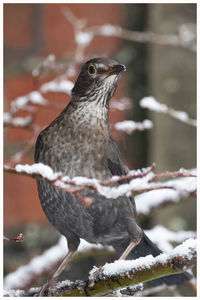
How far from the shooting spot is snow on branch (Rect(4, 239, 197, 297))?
0.66 ft

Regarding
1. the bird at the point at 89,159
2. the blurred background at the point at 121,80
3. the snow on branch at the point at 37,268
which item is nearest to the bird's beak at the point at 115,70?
the bird at the point at 89,159

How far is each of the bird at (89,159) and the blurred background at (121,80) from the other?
0.31 feet

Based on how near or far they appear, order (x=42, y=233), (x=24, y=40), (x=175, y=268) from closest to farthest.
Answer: (x=175, y=268) < (x=24, y=40) < (x=42, y=233)

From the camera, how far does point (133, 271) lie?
0.69 feet

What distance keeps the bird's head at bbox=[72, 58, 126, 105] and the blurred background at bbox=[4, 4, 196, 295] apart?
0.29 ft

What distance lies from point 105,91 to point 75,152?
0.14 feet

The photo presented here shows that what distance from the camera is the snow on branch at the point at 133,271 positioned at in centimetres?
20

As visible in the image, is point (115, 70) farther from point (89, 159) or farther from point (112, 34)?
point (112, 34)

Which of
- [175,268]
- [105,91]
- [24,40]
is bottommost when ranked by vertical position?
[175,268]

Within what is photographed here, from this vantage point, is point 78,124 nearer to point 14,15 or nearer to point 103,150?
point 103,150

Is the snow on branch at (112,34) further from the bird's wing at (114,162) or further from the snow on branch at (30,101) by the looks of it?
the bird's wing at (114,162)

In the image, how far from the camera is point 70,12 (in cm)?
43

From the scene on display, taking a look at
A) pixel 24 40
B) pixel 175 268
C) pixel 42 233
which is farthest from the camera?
pixel 42 233

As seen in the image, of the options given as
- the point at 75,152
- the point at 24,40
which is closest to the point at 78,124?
the point at 75,152
